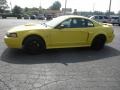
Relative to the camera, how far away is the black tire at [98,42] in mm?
9250

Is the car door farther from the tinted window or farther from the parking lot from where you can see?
the parking lot

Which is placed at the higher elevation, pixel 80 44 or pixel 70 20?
pixel 70 20

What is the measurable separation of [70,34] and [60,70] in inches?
103

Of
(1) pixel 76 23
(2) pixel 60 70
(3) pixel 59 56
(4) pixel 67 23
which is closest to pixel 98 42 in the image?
(1) pixel 76 23

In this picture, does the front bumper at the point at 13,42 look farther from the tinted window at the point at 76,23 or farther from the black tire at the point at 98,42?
the black tire at the point at 98,42

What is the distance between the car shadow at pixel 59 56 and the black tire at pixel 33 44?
0.71 ft

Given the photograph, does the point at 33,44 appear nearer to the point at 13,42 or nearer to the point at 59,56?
the point at 13,42

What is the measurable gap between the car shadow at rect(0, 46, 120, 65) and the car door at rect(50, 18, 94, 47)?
15.1 inches

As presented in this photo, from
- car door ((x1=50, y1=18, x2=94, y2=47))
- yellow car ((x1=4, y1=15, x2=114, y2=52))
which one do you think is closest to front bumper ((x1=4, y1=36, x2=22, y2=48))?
yellow car ((x1=4, y1=15, x2=114, y2=52))

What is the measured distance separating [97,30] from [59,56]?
2180 mm

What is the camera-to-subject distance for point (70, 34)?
8586 mm

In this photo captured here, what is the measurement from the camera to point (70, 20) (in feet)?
28.6

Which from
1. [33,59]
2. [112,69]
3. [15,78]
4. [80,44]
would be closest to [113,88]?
[112,69]

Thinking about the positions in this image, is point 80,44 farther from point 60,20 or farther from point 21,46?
point 21,46
